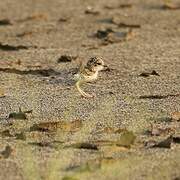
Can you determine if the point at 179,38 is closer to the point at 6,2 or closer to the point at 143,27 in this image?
the point at 143,27

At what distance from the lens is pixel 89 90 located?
823cm

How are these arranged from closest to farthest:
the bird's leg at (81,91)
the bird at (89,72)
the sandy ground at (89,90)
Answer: the sandy ground at (89,90) < the bird's leg at (81,91) < the bird at (89,72)

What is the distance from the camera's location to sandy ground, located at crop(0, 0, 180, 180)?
574 cm

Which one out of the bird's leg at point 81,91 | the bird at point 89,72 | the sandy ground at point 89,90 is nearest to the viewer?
the sandy ground at point 89,90

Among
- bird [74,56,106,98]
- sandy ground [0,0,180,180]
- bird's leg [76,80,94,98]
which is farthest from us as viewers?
bird [74,56,106,98]

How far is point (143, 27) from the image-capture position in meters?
12.3

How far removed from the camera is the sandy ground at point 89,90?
5.74m

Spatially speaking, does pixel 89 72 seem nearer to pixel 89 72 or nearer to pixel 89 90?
pixel 89 72

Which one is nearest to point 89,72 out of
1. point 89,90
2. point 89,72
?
point 89,72

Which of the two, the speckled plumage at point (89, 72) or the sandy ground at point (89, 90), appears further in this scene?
the speckled plumage at point (89, 72)

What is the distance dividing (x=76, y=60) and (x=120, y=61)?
0.51 metres

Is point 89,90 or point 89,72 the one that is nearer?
point 89,90

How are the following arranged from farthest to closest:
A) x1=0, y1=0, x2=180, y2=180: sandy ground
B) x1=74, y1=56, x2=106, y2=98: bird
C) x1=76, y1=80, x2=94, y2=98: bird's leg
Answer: x1=74, y1=56, x2=106, y2=98: bird → x1=76, y1=80, x2=94, y2=98: bird's leg → x1=0, y1=0, x2=180, y2=180: sandy ground

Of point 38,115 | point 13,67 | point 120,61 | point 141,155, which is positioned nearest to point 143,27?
point 120,61
